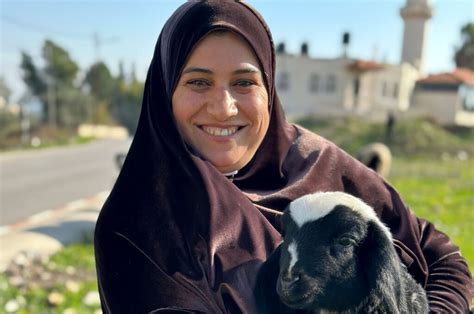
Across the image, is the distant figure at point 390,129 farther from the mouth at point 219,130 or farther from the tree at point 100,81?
the tree at point 100,81

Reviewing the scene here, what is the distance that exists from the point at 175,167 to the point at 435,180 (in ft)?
55.5

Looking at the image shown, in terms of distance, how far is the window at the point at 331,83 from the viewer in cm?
3600

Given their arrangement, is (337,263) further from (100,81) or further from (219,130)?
(100,81)

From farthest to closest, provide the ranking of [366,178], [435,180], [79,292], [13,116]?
[13,116]
[435,180]
[79,292]
[366,178]

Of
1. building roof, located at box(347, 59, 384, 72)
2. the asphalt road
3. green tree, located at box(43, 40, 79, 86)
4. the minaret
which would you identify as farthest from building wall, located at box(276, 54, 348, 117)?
green tree, located at box(43, 40, 79, 86)

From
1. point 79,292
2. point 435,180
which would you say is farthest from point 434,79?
point 79,292

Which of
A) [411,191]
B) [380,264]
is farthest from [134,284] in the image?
[411,191]

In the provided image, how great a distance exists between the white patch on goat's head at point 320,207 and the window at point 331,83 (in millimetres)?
35384

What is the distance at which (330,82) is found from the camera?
36.3 m

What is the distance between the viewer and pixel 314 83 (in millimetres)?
36594

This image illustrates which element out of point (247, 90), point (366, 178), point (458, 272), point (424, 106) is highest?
point (247, 90)

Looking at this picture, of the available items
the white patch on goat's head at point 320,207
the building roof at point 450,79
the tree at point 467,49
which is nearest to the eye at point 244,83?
the white patch on goat's head at point 320,207

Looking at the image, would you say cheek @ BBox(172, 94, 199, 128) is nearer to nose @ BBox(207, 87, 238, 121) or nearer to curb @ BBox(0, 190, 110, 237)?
nose @ BBox(207, 87, 238, 121)

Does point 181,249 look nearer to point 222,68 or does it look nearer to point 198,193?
point 198,193
